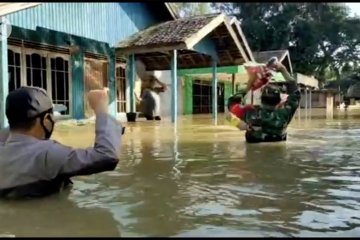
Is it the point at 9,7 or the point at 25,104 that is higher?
the point at 9,7

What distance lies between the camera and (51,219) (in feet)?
10.2

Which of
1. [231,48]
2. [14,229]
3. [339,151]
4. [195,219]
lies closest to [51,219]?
[14,229]

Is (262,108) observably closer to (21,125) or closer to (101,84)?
(21,125)

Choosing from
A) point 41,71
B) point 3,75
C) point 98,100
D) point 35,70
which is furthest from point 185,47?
point 98,100

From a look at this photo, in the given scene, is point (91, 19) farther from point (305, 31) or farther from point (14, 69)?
point (305, 31)

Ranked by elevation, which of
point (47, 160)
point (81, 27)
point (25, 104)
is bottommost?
point (47, 160)

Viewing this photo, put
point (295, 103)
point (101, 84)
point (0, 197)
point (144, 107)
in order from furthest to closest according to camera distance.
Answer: point (144, 107)
point (101, 84)
point (295, 103)
point (0, 197)

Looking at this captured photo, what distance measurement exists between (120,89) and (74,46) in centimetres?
370

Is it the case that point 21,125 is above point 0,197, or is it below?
above

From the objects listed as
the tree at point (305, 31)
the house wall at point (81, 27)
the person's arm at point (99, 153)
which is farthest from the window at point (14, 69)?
the tree at point (305, 31)

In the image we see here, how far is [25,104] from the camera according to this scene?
3096 mm

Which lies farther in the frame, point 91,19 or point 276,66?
point 91,19

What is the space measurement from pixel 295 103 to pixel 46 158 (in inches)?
207

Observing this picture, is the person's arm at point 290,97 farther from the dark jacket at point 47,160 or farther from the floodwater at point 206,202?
the dark jacket at point 47,160
